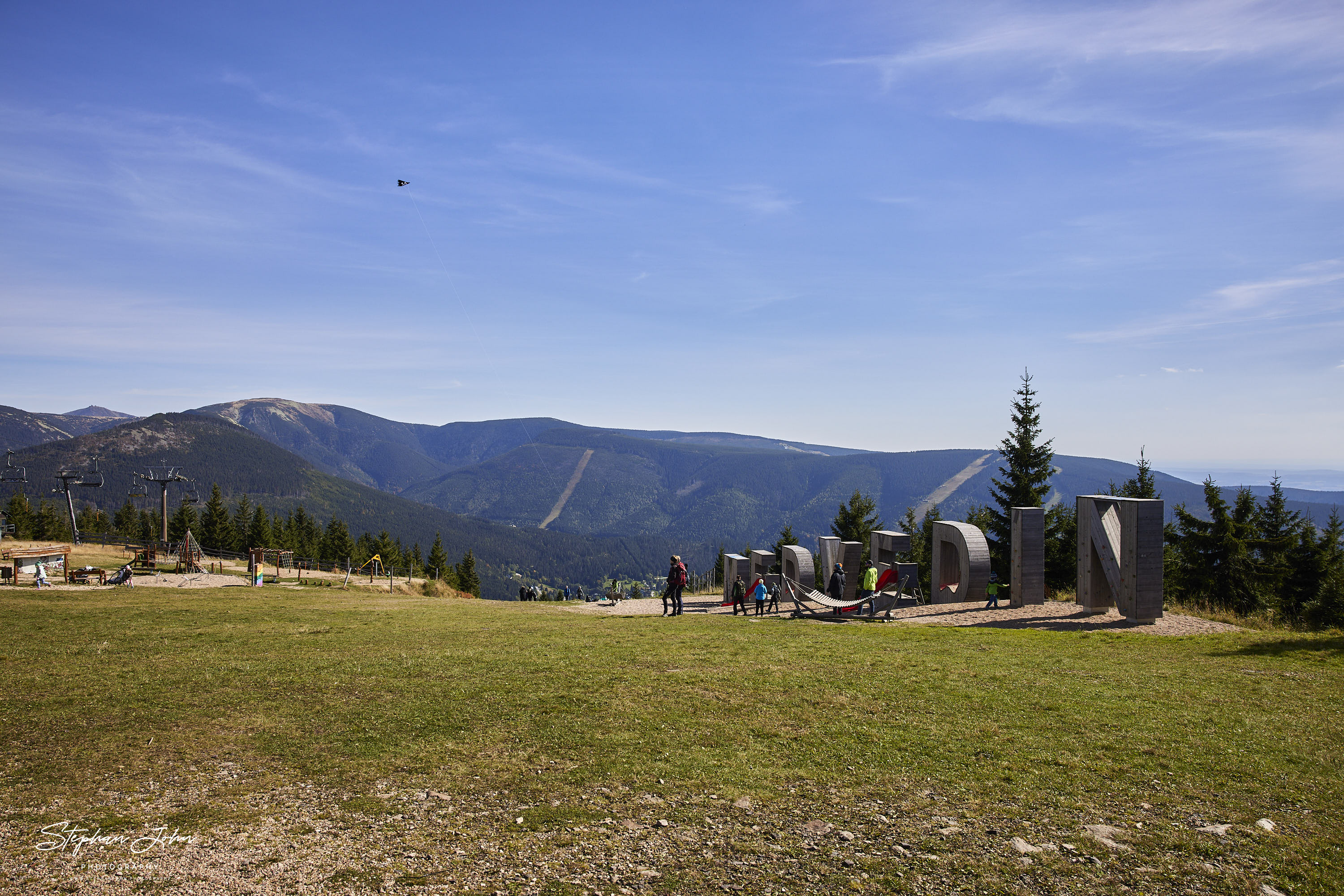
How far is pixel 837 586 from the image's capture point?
1006 inches

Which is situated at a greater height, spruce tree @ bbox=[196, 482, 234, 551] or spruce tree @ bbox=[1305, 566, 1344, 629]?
spruce tree @ bbox=[1305, 566, 1344, 629]

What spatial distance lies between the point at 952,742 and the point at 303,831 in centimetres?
691

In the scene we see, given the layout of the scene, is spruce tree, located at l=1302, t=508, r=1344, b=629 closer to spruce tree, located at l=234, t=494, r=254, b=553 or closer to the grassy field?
the grassy field

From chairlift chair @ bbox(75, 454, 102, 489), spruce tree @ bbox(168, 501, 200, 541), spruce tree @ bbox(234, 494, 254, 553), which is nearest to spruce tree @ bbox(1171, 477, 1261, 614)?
chairlift chair @ bbox(75, 454, 102, 489)

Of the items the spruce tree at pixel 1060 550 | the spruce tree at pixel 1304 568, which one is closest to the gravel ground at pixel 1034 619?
the spruce tree at pixel 1060 550

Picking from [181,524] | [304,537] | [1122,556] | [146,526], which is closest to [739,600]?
[1122,556]

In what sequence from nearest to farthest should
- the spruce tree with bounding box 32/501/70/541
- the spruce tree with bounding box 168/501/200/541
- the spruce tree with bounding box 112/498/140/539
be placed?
the spruce tree with bounding box 32/501/70/541
the spruce tree with bounding box 168/501/200/541
the spruce tree with bounding box 112/498/140/539

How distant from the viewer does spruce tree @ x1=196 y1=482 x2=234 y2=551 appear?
93062 mm

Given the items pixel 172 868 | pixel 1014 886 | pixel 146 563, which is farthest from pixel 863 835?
pixel 146 563

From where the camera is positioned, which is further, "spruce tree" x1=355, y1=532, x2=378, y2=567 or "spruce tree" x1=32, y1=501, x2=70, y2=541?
"spruce tree" x1=355, y1=532, x2=378, y2=567

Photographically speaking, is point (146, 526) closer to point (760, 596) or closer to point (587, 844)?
point (760, 596)

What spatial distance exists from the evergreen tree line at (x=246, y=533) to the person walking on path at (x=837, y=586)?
70091mm
